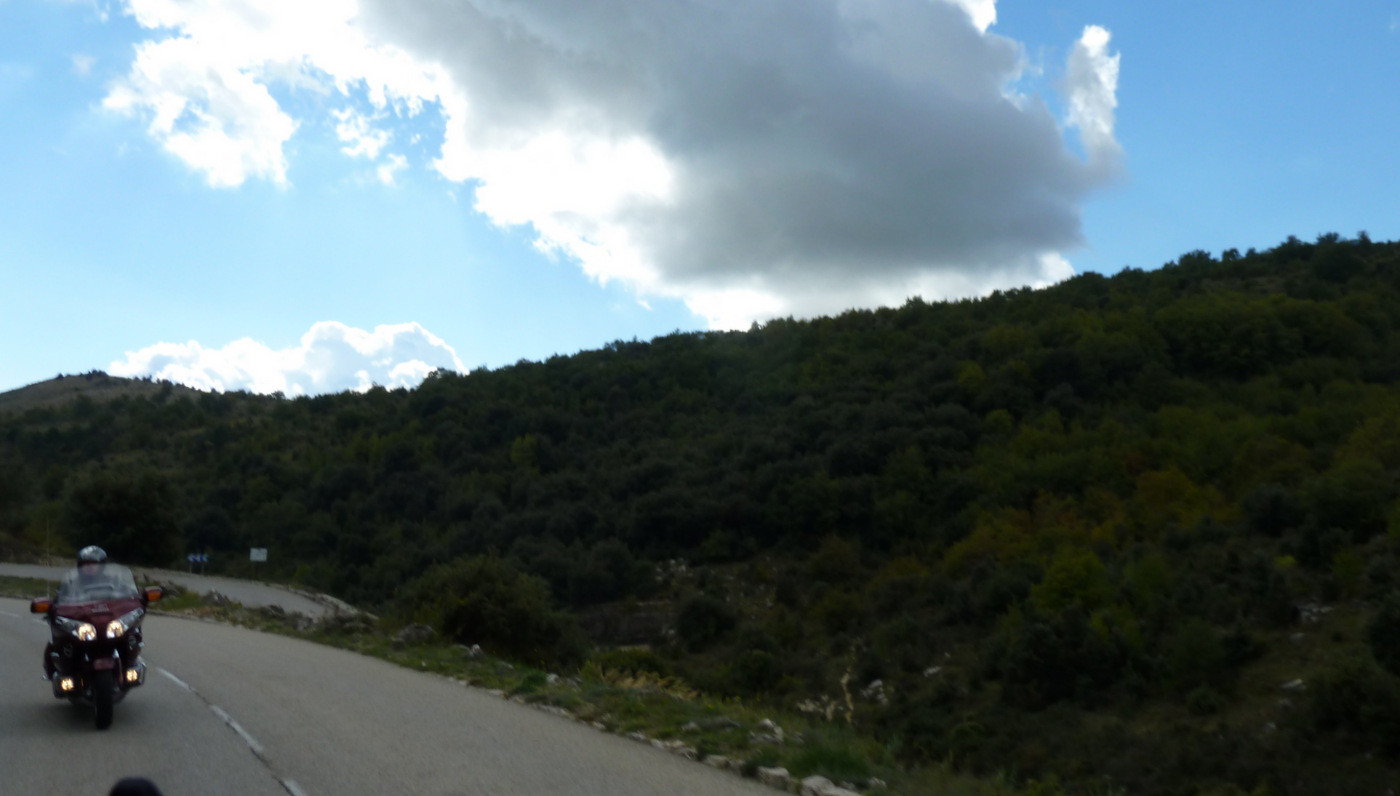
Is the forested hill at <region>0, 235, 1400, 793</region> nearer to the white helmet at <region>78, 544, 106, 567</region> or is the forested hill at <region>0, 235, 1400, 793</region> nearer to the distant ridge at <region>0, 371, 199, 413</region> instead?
the white helmet at <region>78, 544, 106, 567</region>

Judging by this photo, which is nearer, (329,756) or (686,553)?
(329,756)

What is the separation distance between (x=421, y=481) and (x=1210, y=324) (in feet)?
139

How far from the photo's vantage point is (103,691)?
9219 mm

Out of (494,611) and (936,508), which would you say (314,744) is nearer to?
(494,611)

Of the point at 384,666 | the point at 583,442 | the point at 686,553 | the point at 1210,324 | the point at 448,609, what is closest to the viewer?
the point at 384,666

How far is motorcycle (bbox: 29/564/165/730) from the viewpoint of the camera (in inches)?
366

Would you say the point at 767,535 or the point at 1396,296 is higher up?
the point at 1396,296

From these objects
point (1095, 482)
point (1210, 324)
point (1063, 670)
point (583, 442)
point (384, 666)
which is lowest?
point (1063, 670)

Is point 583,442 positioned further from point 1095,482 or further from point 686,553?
point 1095,482

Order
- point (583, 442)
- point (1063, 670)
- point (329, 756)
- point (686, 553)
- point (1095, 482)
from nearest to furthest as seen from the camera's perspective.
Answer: point (329, 756) → point (1063, 670) → point (1095, 482) → point (686, 553) → point (583, 442)

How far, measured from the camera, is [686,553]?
4838cm

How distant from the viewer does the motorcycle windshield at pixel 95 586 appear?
32.1 feet

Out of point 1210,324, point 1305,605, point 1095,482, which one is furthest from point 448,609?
point 1210,324

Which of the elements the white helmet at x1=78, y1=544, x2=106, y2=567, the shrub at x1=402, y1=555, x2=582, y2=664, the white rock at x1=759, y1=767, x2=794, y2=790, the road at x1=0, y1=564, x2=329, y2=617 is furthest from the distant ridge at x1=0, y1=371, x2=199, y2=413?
the white rock at x1=759, y1=767, x2=794, y2=790
